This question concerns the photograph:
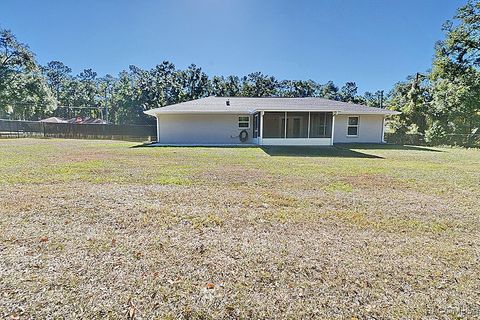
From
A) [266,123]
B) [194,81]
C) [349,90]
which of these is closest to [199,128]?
[266,123]

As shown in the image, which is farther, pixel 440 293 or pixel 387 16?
pixel 387 16

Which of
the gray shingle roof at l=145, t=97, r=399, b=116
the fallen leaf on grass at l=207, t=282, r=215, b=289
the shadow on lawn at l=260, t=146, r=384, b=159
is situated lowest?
the fallen leaf on grass at l=207, t=282, r=215, b=289

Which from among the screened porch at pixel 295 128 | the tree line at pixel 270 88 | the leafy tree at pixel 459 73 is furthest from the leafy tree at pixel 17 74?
the leafy tree at pixel 459 73

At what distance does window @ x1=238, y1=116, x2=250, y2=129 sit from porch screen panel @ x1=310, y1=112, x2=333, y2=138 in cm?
418

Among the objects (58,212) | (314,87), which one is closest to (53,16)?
(58,212)

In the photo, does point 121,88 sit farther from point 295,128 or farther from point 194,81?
point 295,128

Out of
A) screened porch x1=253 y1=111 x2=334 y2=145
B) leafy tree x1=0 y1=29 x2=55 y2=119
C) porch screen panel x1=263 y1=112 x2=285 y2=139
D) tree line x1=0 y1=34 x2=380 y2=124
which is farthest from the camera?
tree line x1=0 y1=34 x2=380 y2=124

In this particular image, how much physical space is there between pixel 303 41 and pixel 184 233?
22265 mm

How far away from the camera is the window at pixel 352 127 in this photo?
1883cm

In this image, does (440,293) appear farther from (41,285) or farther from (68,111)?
(68,111)

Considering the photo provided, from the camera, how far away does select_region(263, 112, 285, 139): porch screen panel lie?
16.7 meters

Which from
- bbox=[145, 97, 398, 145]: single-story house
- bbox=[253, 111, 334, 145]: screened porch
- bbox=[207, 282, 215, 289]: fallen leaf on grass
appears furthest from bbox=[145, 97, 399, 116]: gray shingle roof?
bbox=[207, 282, 215, 289]: fallen leaf on grass

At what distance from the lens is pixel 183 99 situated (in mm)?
39500

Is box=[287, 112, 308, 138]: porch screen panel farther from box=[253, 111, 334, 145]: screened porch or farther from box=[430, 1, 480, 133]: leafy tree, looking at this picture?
box=[430, 1, 480, 133]: leafy tree
